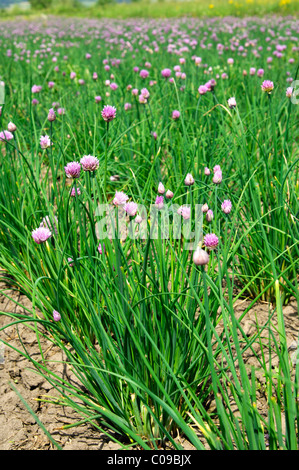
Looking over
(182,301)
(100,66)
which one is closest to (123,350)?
(182,301)

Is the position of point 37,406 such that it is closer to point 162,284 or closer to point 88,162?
point 162,284

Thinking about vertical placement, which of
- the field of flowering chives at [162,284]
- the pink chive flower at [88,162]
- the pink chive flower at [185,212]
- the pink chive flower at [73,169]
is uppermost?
the pink chive flower at [88,162]

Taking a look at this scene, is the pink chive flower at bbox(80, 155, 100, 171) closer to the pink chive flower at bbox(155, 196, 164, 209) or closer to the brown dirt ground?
the pink chive flower at bbox(155, 196, 164, 209)

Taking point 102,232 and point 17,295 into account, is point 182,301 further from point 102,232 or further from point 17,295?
point 17,295

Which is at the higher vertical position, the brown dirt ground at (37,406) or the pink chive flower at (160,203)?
the pink chive flower at (160,203)

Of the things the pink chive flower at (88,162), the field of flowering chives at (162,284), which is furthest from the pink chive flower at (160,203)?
the pink chive flower at (88,162)

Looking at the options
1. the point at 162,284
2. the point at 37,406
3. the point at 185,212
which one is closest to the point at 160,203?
the point at 185,212

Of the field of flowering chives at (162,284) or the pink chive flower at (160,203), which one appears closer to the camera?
the field of flowering chives at (162,284)

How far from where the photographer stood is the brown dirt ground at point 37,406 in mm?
1269

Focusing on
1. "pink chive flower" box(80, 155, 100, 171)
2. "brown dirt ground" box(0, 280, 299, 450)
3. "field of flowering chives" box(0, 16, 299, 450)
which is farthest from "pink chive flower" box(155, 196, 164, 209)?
"brown dirt ground" box(0, 280, 299, 450)

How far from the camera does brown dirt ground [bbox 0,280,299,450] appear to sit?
1269 mm

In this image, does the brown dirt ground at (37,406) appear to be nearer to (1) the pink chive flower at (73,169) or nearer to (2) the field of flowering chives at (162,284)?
(2) the field of flowering chives at (162,284)

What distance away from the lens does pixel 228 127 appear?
242cm
